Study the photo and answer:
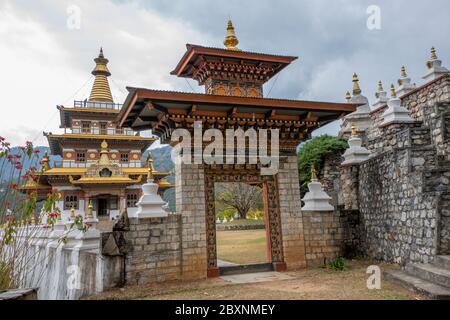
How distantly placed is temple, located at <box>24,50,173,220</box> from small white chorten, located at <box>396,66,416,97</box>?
58.9ft

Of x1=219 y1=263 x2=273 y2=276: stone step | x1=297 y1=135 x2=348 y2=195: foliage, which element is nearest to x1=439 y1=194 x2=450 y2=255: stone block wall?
x1=219 y1=263 x2=273 y2=276: stone step

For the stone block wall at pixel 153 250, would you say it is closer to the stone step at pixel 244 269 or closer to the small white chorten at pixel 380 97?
the stone step at pixel 244 269

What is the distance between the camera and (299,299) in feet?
20.9

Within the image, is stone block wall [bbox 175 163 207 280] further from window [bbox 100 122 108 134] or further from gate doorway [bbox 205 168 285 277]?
window [bbox 100 122 108 134]

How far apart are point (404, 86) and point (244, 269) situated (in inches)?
524

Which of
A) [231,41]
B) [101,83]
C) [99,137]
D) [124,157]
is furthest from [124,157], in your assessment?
[231,41]

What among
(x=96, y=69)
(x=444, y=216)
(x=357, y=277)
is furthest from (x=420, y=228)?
(x=96, y=69)

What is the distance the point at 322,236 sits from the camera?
1004cm

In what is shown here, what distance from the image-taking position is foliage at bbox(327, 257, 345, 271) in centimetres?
923

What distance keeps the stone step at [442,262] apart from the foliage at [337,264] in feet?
8.77

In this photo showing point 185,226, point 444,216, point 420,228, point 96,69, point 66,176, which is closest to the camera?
point 444,216

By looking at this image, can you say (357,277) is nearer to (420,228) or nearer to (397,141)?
(420,228)

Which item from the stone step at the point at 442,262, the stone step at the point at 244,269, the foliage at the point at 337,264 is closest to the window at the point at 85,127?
the stone step at the point at 244,269
